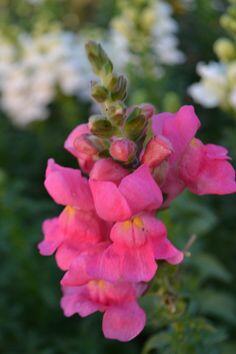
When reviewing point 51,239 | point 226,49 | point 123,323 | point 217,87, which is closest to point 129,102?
point 217,87

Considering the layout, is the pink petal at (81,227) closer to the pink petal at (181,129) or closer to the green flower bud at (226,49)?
the pink petal at (181,129)

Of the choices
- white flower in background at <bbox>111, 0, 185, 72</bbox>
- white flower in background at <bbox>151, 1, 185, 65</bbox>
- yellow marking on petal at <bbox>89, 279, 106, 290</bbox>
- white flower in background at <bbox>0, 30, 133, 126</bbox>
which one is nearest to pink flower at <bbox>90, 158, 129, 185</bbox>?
yellow marking on petal at <bbox>89, 279, 106, 290</bbox>

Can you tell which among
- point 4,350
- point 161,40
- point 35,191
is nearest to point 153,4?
point 161,40

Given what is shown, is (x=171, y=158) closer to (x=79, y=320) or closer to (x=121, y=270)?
(x=121, y=270)

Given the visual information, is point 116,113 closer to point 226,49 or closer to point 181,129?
point 181,129

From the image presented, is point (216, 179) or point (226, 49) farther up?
point (216, 179)

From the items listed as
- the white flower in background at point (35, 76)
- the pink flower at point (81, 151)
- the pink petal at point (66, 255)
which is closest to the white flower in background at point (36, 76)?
the white flower in background at point (35, 76)

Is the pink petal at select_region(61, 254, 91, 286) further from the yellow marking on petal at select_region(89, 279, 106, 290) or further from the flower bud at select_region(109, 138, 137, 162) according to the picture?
the flower bud at select_region(109, 138, 137, 162)

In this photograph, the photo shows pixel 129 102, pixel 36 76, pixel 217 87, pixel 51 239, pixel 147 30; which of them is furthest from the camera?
pixel 36 76
